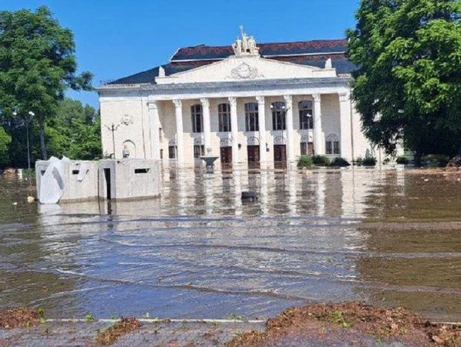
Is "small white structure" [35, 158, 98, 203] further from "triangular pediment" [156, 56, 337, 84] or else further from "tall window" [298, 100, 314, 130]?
"tall window" [298, 100, 314, 130]

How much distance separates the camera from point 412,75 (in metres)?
32.8

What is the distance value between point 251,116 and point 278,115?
3524mm

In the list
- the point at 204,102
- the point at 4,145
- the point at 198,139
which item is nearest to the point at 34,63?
the point at 4,145

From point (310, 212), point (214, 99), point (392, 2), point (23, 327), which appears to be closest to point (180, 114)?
point (214, 99)

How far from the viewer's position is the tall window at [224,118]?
78438 mm

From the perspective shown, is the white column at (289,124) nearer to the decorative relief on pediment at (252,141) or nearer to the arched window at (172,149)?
the decorative relief on pediment at (252,141)

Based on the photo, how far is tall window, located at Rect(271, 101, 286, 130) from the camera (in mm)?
77062

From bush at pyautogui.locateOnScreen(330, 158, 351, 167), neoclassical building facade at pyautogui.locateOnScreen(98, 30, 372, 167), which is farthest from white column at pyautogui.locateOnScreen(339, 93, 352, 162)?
bush at pyautogui.locateOnScreen(330, 158, 351, 167)

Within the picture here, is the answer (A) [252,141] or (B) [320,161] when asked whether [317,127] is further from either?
(B) [320,161]

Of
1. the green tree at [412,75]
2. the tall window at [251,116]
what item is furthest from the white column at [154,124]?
the green tree at [412,75]

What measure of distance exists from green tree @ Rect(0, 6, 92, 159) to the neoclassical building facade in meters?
15.0

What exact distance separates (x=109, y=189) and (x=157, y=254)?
37.0 feet

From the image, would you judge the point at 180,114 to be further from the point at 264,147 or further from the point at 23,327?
the point at 23,327

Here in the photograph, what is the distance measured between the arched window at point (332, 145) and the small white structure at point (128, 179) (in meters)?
57.1
